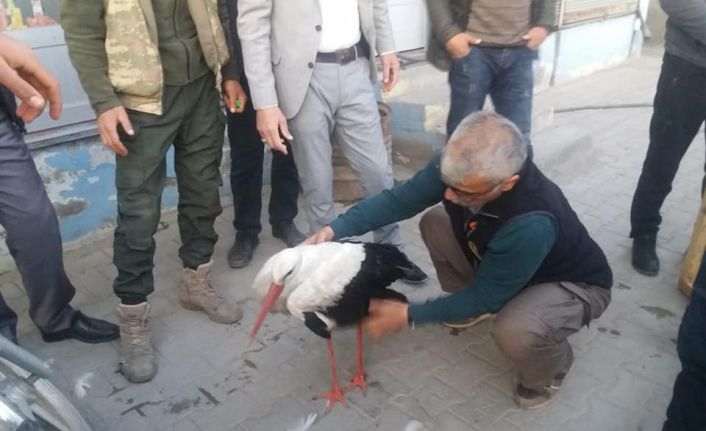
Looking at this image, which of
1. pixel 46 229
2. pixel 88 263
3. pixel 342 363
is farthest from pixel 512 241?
pixel 88 263

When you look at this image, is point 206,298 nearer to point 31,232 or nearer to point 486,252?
point 31,232

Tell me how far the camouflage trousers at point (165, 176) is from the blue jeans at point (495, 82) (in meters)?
1.32

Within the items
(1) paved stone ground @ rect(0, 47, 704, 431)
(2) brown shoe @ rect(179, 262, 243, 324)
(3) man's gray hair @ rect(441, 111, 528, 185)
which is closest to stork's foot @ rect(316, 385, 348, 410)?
(1) paved stone ground @ rect(0, 47, 704, 431)

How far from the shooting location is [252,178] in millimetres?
3641

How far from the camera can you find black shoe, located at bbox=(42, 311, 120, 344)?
304cm

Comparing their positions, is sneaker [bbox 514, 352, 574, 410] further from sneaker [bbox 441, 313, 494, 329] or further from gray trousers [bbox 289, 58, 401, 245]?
gray trousers [bbox 289, 58, 401, 245]

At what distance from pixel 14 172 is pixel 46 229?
0.94 ft

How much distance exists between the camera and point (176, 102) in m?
2.77

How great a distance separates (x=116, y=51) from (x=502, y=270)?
71.0 inches

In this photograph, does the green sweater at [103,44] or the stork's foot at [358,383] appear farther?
the stork's foot at [358,383]

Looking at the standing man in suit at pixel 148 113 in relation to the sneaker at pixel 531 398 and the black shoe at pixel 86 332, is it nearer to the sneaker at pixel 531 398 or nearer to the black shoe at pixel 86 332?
the black shoe at pixel 86 332

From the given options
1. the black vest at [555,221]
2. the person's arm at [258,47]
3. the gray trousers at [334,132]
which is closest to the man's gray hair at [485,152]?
the black vest at [555,221]

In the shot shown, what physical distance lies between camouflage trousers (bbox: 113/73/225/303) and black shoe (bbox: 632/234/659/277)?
7.87ft

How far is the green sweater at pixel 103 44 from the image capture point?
246cm
